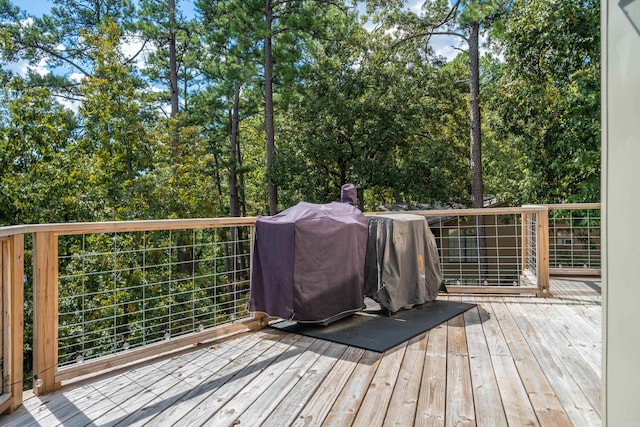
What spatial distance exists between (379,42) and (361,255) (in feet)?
30.2

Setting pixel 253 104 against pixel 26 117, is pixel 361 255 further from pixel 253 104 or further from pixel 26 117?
pixel 253 104

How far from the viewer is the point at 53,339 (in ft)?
7.55

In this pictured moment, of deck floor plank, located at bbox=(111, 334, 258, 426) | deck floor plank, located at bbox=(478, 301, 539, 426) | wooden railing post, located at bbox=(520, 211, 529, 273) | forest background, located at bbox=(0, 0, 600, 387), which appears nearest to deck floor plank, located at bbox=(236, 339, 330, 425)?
deck floor plank, located at bbox=(111, 334, 258, 426)

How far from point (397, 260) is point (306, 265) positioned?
1.03m

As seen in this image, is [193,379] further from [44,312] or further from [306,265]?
[306,265]

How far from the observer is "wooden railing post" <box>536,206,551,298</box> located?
4.34 meters

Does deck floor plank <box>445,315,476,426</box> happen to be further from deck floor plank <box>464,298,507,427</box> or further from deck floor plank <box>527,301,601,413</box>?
deck floor plank <box>527,301,601,413</box>

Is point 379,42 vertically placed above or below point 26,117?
above

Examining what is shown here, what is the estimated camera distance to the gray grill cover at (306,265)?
10.7ft

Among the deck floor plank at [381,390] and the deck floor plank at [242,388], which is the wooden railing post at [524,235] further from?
the deck floor plank at [242,388]

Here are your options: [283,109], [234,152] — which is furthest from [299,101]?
[234,152]

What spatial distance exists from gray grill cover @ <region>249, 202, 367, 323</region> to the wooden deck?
0.30 metres

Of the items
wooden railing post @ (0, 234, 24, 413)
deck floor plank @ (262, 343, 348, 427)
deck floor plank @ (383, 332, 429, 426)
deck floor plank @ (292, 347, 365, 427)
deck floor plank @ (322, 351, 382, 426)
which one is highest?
wooden railing post @ (0, 234, 24, 413)
